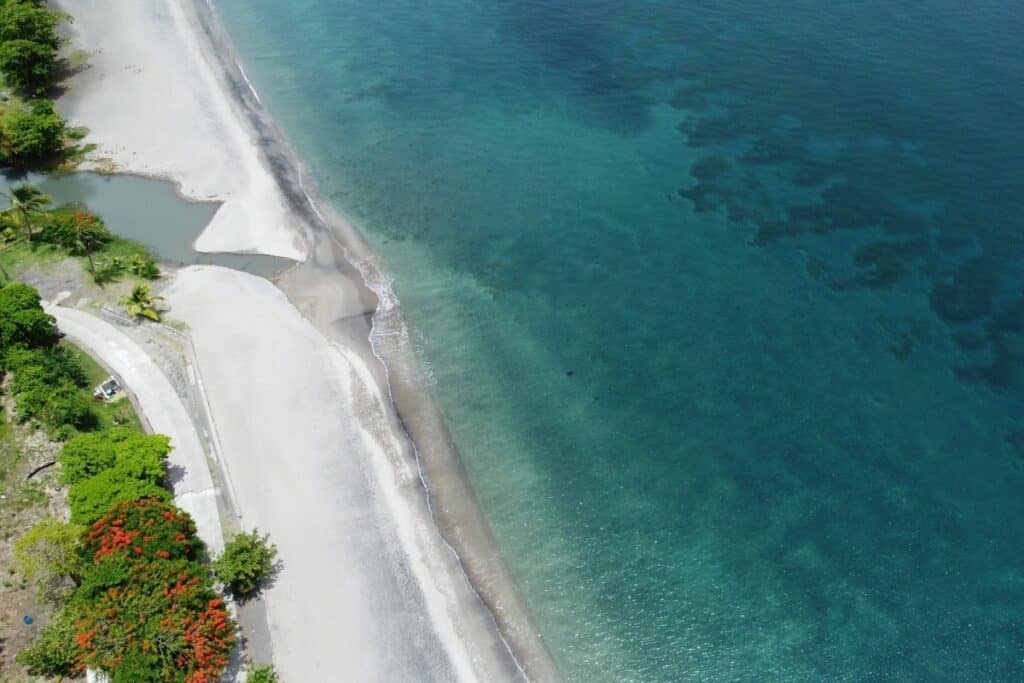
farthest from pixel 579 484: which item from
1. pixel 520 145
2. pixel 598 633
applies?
pixel 520 145

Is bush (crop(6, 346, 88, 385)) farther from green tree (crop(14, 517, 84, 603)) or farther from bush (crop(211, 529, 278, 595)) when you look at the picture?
bush (crop(211, 529, 278, 595))

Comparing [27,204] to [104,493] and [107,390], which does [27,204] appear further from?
[104,493]

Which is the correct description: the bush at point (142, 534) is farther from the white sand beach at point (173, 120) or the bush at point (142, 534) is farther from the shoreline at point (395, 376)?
the white sand beach at point (173, 120)

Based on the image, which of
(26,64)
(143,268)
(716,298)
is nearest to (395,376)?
(143,268)

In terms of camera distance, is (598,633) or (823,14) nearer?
(598,633)

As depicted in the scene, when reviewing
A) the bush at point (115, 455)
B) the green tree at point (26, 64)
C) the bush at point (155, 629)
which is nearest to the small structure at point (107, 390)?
the bush at point (115, 455)

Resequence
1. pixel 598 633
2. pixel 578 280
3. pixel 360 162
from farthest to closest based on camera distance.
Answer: pixel 360 162, pixel 578 280, pixel 598 633

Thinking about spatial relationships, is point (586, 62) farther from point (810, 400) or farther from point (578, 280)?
point (810, 400)

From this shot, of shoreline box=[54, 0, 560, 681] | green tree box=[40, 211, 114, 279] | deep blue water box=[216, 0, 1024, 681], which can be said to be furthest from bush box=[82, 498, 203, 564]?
green tree box=[40, 211, 114, 279]
